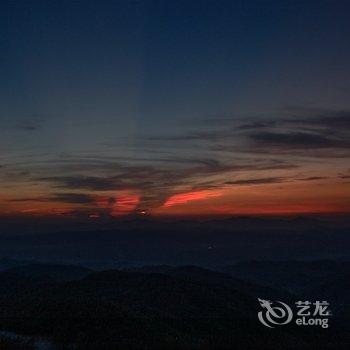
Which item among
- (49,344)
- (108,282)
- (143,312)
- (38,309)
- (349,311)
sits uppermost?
(49,344)

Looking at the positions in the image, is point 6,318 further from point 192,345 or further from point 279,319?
point 279,319

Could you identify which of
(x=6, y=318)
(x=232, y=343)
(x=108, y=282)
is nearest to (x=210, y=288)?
(x=108, y=282)

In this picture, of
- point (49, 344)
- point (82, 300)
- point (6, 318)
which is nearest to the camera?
point (49, 344)

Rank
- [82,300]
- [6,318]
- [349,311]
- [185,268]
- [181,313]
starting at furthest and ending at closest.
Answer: [185,268] < [349,311] < [181,313] < [82,300] < [6,318]

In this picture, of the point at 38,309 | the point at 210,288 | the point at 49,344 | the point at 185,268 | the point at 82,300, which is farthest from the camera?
the point at 185,268

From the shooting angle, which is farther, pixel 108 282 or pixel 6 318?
pixel 108 282

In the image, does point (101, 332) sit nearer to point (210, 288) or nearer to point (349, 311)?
point (210, 288)

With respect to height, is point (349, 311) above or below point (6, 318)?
below

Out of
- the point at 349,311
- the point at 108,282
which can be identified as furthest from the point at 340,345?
the point at 349,311

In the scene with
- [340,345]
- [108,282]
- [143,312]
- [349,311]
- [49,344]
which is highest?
[49,344]
